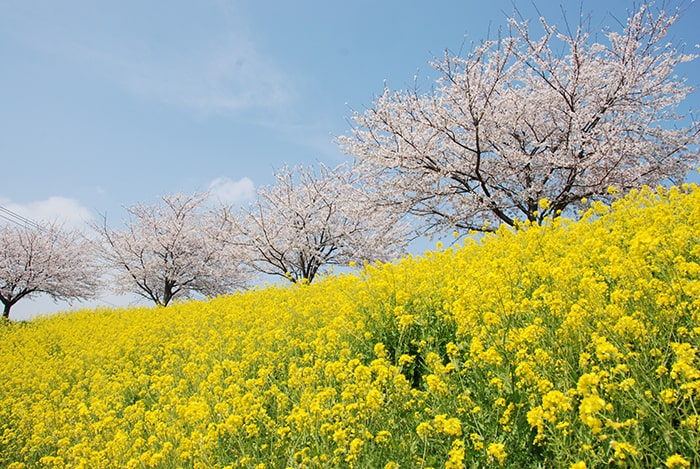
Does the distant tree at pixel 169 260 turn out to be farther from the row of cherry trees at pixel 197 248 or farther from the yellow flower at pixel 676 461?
the yellow flower at pixel 676 461

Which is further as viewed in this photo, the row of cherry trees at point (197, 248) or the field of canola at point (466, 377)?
the row of cherry trees at point (197, 248)

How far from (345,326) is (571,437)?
2.88 meters

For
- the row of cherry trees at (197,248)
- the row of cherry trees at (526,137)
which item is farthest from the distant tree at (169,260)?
the row of cherry trees at (526,137)

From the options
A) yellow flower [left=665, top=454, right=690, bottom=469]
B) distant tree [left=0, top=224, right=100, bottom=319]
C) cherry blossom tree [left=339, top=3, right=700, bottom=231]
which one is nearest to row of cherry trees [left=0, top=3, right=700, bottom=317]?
cherry blossom tree [left=339, top=3, right=700, bottom=231]

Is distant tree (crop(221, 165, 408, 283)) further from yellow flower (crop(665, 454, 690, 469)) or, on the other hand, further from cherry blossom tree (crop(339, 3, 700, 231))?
yellow flower (crop(665, 454, 690, 469))

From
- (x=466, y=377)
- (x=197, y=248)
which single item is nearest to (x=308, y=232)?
(x=197, y=248)

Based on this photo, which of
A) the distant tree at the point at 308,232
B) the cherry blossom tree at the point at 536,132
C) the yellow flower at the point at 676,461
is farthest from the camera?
the distant tree at the point at 308,232

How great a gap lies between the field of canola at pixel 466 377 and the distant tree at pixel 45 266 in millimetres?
25341

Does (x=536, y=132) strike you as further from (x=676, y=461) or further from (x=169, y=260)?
(x=169, y=260)

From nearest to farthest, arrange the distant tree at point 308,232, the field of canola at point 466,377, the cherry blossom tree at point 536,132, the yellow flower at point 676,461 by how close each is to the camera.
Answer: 1. the yellow flower at point 676,461
2. the field of canola at point 466,377
3. the cherry blossom tree at point 536,132
4. the distant tree at point 308,232

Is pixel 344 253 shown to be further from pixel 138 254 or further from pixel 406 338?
pixel 406 338

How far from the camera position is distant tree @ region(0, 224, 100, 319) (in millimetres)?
28719

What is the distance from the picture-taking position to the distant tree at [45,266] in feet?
94.2

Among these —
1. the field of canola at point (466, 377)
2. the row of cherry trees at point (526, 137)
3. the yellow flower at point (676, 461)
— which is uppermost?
the row of cherry trees at point (526, 137)
